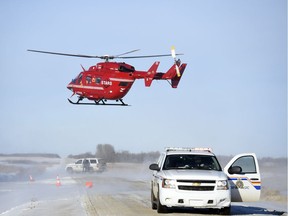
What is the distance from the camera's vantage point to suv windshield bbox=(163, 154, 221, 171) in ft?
65.4

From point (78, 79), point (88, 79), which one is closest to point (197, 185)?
point (88, 79)

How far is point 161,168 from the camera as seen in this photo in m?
20.0

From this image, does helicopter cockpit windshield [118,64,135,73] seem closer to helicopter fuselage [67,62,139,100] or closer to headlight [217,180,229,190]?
helicopter fuselage [67,62,139,100]

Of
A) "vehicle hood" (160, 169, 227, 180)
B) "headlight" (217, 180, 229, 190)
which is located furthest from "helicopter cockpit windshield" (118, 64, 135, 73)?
"headlight" (217, 180, 229, 190)

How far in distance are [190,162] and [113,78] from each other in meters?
21.0

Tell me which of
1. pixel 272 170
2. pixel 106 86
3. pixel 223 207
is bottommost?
pixel 272 170

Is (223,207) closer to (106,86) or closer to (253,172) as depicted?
(253,172)

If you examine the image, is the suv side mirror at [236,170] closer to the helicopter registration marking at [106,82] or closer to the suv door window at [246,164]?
the suv door window at [246,164]

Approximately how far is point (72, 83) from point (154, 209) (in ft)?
74.7

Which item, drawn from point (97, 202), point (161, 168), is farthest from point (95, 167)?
point (161, 168)

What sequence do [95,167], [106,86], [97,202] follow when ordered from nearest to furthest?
[97,202] < [106,86] < [95,167]

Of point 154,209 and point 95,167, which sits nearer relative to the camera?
point 154,209

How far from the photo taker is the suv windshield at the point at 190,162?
19922mm

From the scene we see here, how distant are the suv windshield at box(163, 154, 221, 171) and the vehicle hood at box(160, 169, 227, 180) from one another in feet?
1.56
